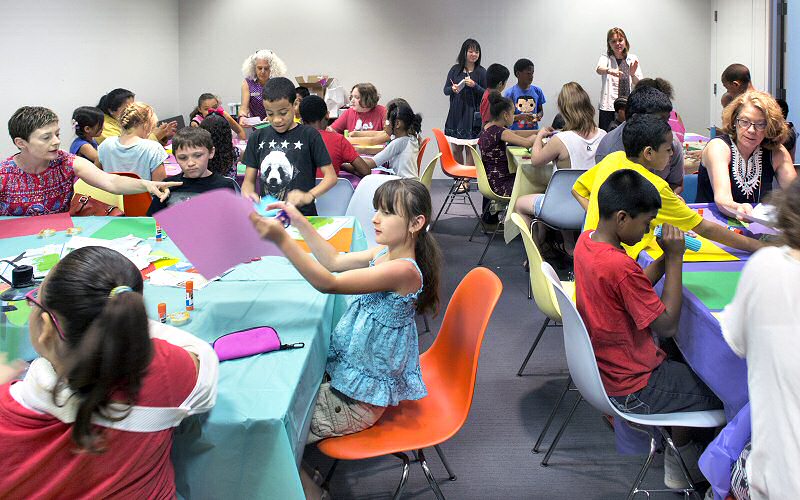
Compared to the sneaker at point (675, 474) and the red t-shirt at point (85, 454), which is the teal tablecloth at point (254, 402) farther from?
the sneaker at point (675, 474)

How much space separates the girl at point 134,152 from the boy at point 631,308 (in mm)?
3019

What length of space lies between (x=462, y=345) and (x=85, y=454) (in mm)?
1294

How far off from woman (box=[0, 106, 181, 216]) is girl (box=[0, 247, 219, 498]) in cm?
197

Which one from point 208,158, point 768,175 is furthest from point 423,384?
point 768,175

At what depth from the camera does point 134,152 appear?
181 inches

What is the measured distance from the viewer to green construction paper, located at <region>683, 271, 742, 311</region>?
7.68 ft

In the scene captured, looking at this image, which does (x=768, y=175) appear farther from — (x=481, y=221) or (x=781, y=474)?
(x=481, y=221)

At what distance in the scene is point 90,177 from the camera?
138 inches

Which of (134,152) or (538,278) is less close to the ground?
(134,152)

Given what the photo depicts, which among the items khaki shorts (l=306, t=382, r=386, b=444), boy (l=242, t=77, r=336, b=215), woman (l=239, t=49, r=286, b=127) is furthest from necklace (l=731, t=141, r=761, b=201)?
woman (l=239, t=49, r=286, b=127)

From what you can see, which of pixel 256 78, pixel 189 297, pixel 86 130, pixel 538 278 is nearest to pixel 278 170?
pixel 538 278

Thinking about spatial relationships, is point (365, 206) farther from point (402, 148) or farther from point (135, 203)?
point (402, 148)

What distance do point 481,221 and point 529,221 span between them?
4.57ft

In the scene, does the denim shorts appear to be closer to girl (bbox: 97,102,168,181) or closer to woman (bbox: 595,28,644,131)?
girl (bbox: 97,102,168,181)
